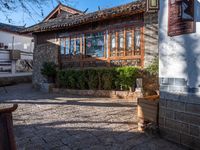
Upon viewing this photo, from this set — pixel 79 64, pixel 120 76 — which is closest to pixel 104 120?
pixel 120 76

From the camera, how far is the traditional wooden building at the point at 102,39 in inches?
378

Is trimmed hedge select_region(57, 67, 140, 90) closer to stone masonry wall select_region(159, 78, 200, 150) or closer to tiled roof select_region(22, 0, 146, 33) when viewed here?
tiled roof select_region(22, 0, 146, 33)

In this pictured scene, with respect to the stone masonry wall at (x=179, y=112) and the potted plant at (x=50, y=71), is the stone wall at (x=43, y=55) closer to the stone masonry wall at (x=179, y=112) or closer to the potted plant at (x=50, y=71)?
the potted plant at (x=50, y=71)

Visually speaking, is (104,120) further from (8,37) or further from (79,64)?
(8,37)

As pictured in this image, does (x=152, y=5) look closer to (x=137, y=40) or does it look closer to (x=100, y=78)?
(x=137, y=40)

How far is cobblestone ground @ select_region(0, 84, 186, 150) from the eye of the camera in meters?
3.93

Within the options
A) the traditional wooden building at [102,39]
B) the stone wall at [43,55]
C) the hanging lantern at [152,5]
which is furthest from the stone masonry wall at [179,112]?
the stone wall at [43,55]

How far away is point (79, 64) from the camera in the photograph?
1220 cm

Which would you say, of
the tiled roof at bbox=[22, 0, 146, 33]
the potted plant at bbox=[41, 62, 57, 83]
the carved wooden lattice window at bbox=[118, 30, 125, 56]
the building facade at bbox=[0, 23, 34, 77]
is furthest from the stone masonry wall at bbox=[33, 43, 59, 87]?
the carved wooden lattice window at bbox=[118, 30, 125, 56]

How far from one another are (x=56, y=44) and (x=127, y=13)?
5.28 m

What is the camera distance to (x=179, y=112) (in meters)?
3.94

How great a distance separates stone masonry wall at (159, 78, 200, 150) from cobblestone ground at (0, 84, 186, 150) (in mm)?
214

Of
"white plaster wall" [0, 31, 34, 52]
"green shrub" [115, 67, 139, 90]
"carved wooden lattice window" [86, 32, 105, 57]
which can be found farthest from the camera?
"white plaster wall" [0, 31, 34, 52]

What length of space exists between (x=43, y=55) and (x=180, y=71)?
11232mm
